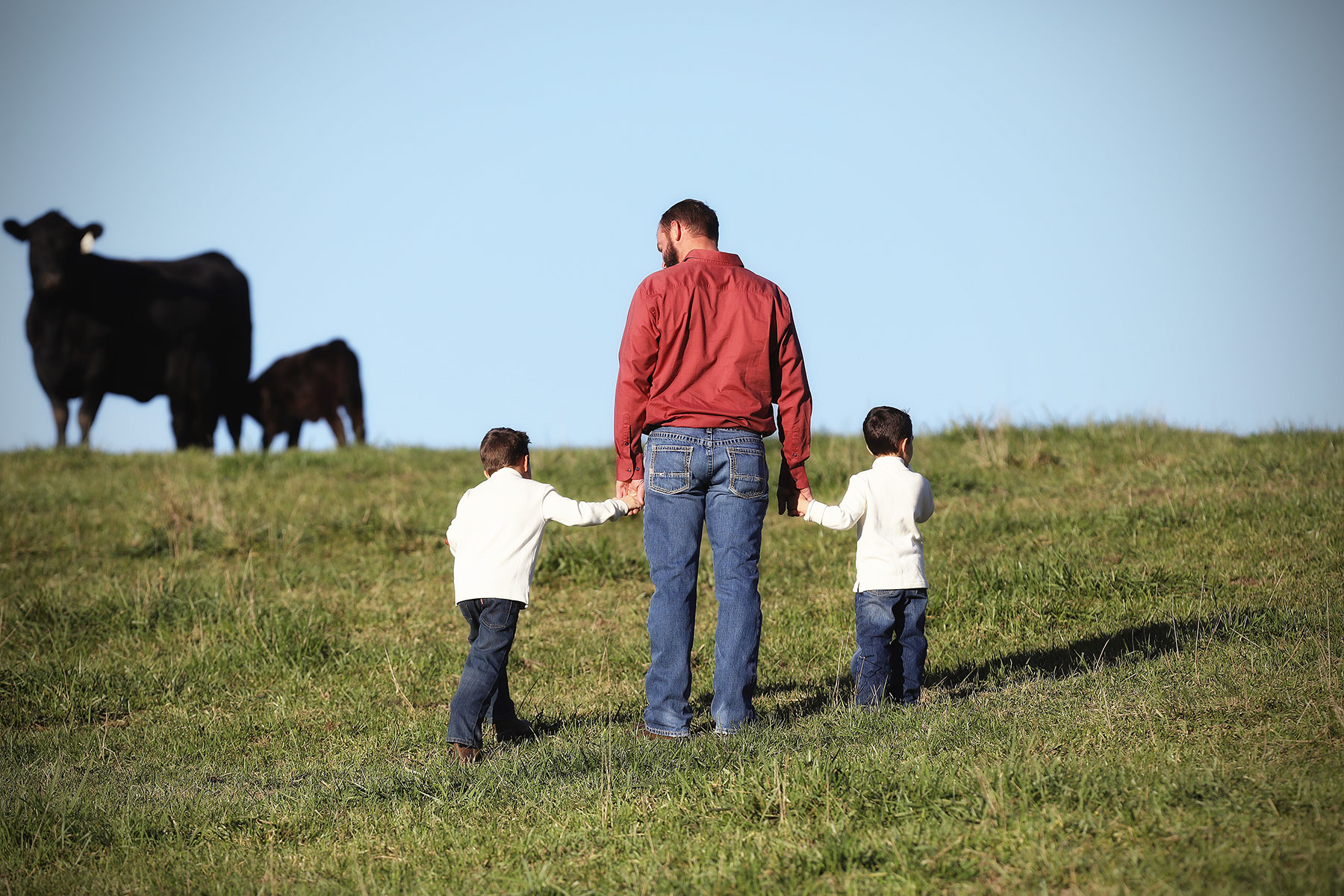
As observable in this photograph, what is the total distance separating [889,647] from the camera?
4891 mm

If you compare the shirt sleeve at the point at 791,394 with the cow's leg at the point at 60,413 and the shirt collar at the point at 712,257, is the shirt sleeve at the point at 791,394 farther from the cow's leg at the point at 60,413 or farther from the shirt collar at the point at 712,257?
the cow's leg at the point at 60,413

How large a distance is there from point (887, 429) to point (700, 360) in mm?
1037

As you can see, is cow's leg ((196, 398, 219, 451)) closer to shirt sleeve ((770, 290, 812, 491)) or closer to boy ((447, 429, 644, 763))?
boy ((447, 429, 644, 763))

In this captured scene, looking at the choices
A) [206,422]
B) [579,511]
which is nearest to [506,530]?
[579,511]

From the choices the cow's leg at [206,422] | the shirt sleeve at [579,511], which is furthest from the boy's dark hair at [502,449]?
the cow's leg at [206,422]

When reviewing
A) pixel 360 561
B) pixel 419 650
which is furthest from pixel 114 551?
pixel 419 650

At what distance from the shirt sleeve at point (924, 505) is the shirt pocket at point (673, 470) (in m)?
1.15

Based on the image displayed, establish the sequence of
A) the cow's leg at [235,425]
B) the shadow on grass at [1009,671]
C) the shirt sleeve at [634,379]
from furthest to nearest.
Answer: the cow's leg at [235,425] < the shadow on grass at [1009,671] < the shirt sleeve at [634,379]

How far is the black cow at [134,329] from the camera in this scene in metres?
16.9

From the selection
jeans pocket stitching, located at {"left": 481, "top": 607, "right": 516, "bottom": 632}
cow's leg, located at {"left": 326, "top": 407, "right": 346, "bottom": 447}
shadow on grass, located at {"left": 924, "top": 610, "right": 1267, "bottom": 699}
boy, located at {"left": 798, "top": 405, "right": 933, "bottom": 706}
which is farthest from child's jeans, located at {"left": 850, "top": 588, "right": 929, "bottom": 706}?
cow's leg, located at {"left": 326, "top": 407, "right": 346, "bottom": 447}

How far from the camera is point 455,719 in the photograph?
14.9 ft

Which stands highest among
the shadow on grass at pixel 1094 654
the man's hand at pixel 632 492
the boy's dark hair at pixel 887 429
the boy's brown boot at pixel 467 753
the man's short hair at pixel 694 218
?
the man's short hair at pixel 694 218

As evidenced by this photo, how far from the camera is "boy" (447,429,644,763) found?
4.52 metres

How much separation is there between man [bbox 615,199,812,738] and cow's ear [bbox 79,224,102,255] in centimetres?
1562
